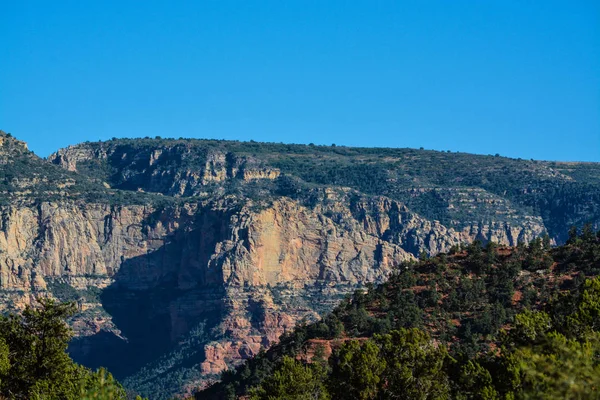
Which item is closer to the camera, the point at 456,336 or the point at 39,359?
the point at 39,359

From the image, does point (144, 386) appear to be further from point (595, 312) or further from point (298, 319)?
point (595, 312)

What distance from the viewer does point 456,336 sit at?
99.9 metres

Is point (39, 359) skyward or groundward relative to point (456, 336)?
groundward

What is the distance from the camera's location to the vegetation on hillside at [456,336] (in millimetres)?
64500

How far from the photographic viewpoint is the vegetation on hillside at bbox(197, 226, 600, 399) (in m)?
64.5

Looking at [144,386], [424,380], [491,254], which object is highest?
[491,254]

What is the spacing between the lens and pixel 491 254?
4496 inches

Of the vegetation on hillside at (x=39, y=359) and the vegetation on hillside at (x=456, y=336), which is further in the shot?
the vegetation on hillside at (x=39, y=359)

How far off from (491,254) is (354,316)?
14300 mm

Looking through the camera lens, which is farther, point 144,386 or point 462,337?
point 144,386

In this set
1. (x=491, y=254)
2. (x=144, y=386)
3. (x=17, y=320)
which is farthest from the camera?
(x=144, y=386)

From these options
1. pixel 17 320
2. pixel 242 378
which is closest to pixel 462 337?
pixel 242 378

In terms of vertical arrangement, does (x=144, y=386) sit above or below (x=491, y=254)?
below

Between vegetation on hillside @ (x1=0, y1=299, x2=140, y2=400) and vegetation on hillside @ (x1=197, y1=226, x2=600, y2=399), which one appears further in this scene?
vegetation on hillside @ (x1=0, y1=299, x2=140, y2=400)
